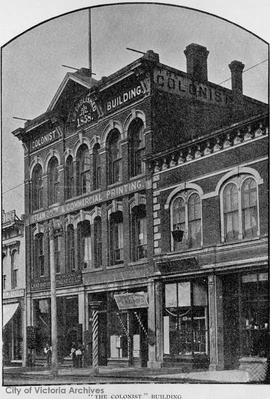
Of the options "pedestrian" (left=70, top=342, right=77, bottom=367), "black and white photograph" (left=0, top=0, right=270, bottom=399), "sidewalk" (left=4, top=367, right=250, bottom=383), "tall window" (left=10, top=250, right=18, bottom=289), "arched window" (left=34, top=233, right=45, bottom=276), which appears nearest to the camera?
"sidewalk" (left=4, top=367, right=250, bottom=383)

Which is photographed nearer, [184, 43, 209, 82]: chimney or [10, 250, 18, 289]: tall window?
[184, 43, 209, 82]: chimney

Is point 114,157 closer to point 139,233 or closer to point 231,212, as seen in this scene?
point 139,233

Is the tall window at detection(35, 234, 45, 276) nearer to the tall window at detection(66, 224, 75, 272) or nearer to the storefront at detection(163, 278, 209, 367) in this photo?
the tall window at detection(66, 224, 75, 272)

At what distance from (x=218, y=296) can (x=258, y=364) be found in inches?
34.1

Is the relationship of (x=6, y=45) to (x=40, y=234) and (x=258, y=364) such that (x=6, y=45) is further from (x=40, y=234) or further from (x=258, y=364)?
(x=258, y=364)

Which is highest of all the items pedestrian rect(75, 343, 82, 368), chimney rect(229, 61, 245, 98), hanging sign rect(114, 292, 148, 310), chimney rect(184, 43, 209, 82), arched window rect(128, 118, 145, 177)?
chimney rect(184, 43, 209, 82)

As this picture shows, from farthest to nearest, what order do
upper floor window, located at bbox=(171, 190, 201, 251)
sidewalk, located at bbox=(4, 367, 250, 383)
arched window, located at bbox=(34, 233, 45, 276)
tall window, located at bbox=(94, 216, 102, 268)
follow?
arched window, located at bbox=(34, 233, 45, 276) < tall window, located at bbox=(94, 216, 102, 268) < upper floor window, located at bbox=(171, 190, 201, 251) < sidewalk, located at bbox=(4, 367, 250, 383)

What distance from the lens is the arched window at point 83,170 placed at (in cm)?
948

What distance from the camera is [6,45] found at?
880 centimetres

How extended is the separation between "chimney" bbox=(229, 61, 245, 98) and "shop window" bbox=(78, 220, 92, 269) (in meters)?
2.31

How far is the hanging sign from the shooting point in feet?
29.8

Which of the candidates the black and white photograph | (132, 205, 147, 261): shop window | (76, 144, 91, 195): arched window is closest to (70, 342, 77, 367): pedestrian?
the black and white photograph

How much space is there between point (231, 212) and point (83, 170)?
1.86 metres

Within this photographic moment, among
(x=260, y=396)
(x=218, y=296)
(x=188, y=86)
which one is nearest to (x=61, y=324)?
(x=218, y=296)
